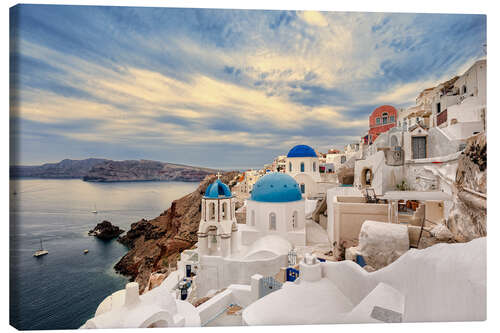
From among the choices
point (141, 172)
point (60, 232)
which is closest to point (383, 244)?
point (141, 172)

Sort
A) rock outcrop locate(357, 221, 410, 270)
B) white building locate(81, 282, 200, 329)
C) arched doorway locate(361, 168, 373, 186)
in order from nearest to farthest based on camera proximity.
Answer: white building locate(81, 282, 200, 329)
rock outcrop locate(357, 221, 410, 270)
arched doorway locate(361, 168, 373, 186)

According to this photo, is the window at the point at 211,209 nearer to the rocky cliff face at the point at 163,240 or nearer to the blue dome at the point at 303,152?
the rocky cliff face at the point at 163,240

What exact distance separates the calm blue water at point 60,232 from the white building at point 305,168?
5.45 m

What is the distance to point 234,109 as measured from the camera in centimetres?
453

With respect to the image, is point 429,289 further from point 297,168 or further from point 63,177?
point 297,168

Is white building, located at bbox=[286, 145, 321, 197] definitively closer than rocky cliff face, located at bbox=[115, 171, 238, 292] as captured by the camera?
Yes

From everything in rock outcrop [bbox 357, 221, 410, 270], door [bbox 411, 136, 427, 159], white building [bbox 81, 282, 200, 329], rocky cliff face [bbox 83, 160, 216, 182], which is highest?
door [bbox 411, 136, 427, 159]

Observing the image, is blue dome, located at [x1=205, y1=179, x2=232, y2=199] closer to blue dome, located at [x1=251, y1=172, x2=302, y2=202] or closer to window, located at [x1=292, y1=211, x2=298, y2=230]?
blue dome, located at [x1=251, y1=172, x2=302, y2=202]

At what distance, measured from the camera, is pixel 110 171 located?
4.50m

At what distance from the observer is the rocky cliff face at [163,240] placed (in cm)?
1157

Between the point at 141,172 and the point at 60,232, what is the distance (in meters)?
1.89

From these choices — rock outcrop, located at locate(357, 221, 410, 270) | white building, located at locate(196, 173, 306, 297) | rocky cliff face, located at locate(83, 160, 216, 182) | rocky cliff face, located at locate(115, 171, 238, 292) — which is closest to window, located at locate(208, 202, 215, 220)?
white building, located at locate(196, 173, 306, 297)

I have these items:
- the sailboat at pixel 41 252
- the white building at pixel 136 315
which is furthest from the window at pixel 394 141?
the sailboat at pixel 41 252

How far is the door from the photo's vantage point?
4.67 meters
